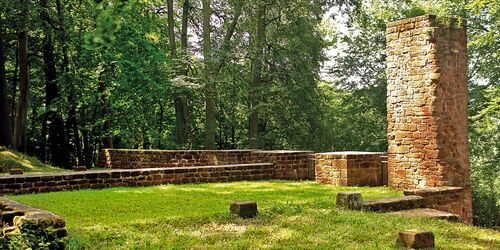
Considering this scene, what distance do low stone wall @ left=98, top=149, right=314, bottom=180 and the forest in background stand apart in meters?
2.00

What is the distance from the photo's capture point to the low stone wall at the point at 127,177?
1051 cm

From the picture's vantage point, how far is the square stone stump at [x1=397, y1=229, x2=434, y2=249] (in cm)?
603

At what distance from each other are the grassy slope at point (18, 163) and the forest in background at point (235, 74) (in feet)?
4.93

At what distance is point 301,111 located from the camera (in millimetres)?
23516

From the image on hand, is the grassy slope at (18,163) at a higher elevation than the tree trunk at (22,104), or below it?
below

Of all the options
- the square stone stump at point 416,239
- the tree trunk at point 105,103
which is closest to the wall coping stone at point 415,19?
the square stone stump at point 416,239

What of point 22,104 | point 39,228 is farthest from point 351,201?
point 22,104

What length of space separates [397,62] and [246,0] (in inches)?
510

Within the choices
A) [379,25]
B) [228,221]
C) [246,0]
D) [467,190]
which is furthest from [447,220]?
[379,25]

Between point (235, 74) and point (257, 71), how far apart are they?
1.10 m

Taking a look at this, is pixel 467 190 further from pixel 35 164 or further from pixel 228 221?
pixel 35 164

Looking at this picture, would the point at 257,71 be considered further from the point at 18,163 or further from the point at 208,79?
the point at 18,163

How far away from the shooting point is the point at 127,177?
11.9 meters

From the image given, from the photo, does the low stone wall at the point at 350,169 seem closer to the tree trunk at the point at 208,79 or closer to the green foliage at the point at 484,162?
the tree trunk at the point at 208,79
